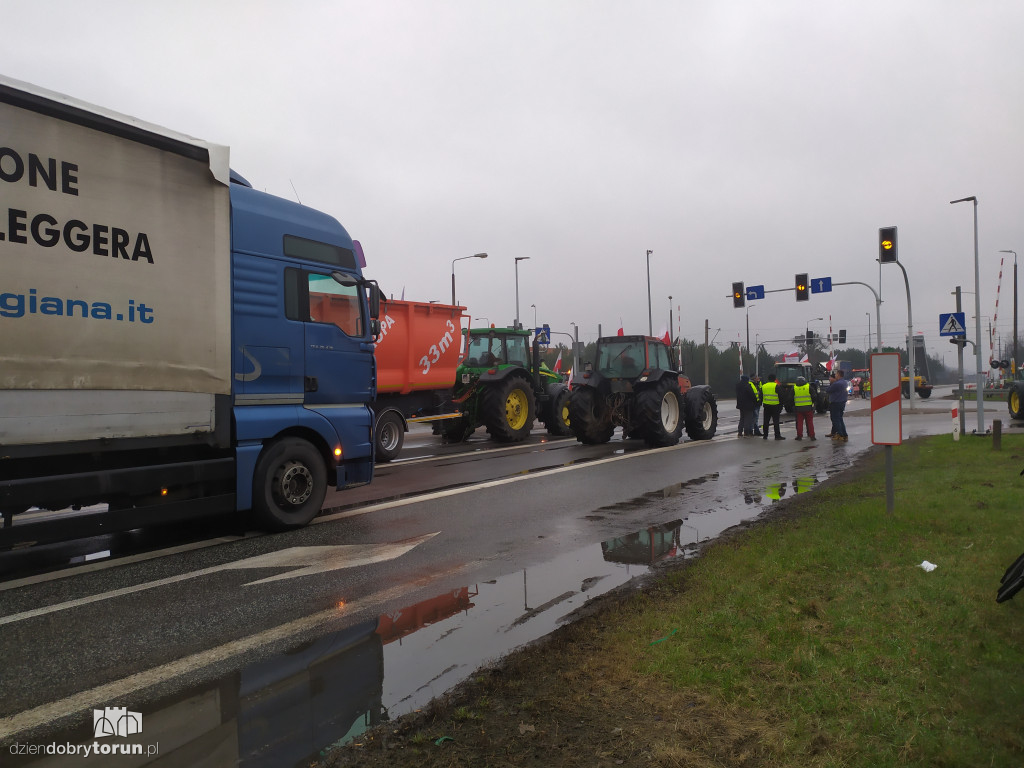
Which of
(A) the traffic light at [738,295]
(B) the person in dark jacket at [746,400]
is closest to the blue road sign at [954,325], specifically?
(B) the person in dark jacket at [746,400]

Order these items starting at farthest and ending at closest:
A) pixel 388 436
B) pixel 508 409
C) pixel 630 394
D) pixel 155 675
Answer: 1. pixel 508 409
2. pixel 630 394
3. pixel 388 436
4. pixel 155 675

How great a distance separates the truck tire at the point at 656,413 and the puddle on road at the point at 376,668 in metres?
8.29

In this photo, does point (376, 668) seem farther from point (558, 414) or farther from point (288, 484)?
point (558, 414)

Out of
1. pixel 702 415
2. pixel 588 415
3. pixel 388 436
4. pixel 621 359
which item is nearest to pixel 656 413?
pixel 588 415

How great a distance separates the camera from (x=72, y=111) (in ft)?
18.2

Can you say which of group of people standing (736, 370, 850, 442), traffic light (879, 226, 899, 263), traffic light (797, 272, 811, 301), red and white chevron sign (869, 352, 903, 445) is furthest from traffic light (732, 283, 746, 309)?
red and white chevron sign (869, 352, 903, 445)

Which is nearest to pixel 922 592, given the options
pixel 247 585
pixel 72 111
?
pixel 247 585

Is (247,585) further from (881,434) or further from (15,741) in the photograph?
(881,434)

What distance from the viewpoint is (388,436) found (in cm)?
1443

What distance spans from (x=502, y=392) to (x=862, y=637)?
42.5 feet

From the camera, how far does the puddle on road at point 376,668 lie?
3.19 metres

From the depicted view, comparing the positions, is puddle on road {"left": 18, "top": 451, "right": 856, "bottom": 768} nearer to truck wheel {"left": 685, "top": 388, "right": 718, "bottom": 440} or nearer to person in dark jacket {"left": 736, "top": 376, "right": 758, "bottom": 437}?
truck wheel {"left": 685, "top": 388, "right": 718, "bottom": 440}

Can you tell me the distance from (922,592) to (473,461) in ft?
30.5

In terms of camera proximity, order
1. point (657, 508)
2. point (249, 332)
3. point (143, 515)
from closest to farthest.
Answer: point (143, 515) → point (249, 332) → point (657, 508)
